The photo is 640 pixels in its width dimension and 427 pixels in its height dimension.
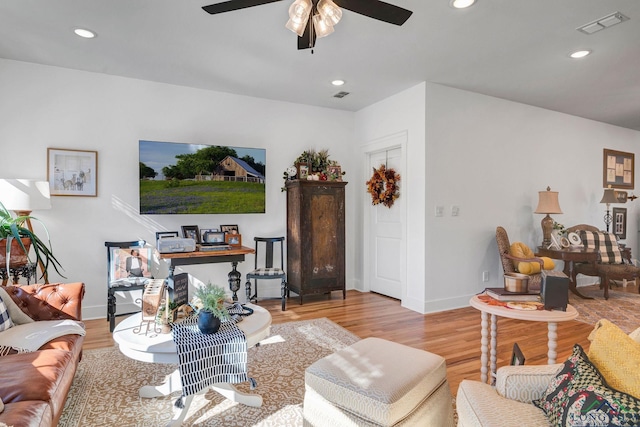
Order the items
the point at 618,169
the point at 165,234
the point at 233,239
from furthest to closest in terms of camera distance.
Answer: the point at 618,169 < the point at 233,239 < the point at 165,234

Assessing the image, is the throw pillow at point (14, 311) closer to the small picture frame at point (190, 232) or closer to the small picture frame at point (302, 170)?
the small picture frame at point (190, 232)

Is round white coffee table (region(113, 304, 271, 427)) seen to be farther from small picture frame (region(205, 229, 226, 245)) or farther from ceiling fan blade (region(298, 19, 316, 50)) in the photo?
small picture frame (region(205, 229, 226, 245))

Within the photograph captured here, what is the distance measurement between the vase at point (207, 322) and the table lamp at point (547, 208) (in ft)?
15.0

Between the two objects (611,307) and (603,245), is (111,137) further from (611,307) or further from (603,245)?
(603,245)

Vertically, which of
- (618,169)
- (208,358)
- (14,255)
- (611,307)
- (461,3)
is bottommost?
(611,307)

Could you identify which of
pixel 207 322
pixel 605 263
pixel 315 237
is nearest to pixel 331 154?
pixel 315 237

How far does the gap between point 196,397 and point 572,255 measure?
15.8 feet

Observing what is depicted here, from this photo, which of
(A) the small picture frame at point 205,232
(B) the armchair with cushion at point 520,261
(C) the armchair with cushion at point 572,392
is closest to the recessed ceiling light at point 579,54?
(B) the armchair with cushion at point 520,261

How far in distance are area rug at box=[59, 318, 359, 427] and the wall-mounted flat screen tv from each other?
174 centimetres

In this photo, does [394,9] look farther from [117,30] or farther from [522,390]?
[117,30]

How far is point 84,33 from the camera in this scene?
305 cm

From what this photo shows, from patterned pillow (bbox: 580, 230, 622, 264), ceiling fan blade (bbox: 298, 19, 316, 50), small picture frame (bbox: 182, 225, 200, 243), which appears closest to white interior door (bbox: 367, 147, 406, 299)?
small picture frame (bbox: 182, 225, 200, 243)

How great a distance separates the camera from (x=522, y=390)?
1.43 meters

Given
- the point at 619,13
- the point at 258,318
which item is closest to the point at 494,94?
the point at 619,13
